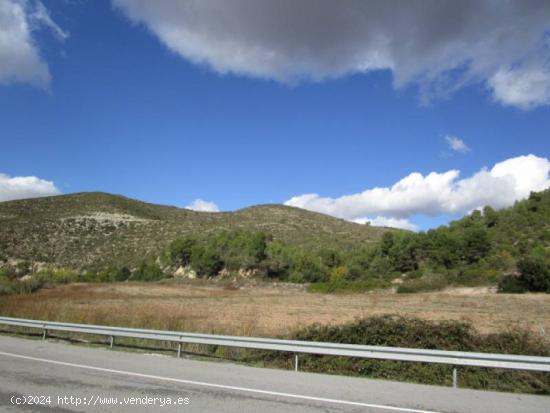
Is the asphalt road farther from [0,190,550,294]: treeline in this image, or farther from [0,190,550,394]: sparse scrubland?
[0,190,550,294]: treeline

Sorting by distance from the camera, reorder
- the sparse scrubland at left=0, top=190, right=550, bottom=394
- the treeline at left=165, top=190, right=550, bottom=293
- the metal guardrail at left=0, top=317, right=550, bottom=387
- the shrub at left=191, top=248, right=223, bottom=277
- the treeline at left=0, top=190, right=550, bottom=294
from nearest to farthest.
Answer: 1. the metal guardrail at left=0, top=317, right=550, bottom=387
2. the sparse scrubland at left=0, top=190, right=550, bottom=394
3. the treeline at left=0, top=190, right=550, bottom=294
4. the treeline at left=165, top=190, right=550, bottom=293
5. the shrub at left=191, top=248, right=223, bottom=277

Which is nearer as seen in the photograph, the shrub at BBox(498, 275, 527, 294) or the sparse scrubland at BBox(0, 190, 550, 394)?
the sparse scrubland at BBox(0, 190, 550, 394)

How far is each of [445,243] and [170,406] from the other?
68843mm

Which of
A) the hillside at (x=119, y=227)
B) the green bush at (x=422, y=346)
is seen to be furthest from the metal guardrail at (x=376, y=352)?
the hillside at (x=119, y=227)

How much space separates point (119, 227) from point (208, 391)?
87.3 meters

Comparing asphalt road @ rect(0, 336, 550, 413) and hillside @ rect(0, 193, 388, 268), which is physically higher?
hillside @ rect(0, 193, 388, 268)

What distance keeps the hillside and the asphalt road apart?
6998cm

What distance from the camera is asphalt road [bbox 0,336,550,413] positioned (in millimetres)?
8008

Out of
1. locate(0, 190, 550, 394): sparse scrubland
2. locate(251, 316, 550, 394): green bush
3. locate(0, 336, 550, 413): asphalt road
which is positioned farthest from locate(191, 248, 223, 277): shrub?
locate(0, 336, 550, 413): asphalt road

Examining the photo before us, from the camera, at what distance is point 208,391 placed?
9.15m

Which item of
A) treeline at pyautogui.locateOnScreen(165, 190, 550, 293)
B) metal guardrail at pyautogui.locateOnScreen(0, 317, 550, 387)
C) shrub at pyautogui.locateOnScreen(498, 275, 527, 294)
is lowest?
metal guardrail at pyautogui.locateOnScreen(0, 317, 550, 387)

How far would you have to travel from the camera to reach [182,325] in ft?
62.0

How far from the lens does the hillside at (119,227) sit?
7931 centimetres

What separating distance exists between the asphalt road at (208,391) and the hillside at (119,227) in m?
70.0
